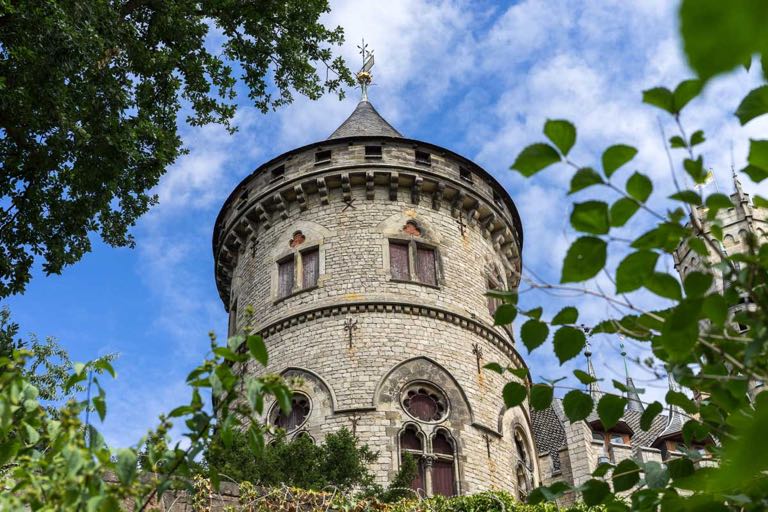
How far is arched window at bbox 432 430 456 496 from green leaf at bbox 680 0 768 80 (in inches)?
571

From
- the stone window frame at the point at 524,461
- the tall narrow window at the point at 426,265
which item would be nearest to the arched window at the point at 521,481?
the stone window frame at the point at 524,461

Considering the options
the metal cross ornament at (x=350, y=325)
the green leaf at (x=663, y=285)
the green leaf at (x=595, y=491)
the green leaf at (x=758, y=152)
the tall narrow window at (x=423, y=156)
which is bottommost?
the green leaf at (x=595, y=491)

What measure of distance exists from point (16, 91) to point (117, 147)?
55.4 inches

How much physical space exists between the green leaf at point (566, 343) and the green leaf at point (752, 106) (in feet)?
3.31

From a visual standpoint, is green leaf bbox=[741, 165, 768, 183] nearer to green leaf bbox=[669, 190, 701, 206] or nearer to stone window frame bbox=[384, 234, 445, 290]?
green leaf bbox=[669, 190, 701, 206]

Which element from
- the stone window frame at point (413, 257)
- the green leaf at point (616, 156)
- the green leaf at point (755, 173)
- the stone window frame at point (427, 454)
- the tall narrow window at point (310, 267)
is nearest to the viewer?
the green leaf at point (616, 156)

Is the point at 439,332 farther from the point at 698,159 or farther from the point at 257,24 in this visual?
the point at 698,159

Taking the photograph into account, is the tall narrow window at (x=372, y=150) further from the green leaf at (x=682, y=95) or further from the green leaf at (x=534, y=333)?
the green leaf at (x=682, y=95)

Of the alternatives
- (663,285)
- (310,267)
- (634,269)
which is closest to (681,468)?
(663,285)

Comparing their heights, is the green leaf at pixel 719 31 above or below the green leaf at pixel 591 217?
below

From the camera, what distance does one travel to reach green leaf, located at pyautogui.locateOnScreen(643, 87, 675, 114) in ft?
7.71

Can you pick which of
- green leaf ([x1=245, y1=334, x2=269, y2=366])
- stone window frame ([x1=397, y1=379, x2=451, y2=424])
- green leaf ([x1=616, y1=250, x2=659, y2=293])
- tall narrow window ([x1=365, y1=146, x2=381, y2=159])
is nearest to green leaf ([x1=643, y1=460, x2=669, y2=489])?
green leaf ([x1=616, y1=250, x2=659, y2=293])

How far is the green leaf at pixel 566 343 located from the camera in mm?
3018

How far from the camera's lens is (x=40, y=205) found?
10586 mm
